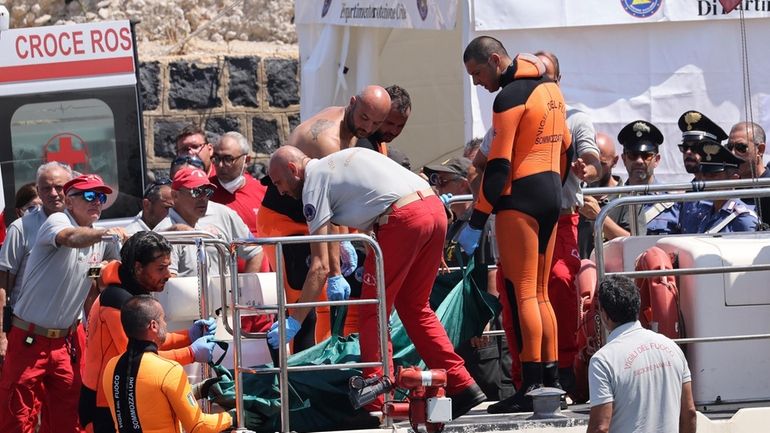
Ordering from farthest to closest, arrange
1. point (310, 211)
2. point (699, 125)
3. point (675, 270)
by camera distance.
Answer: point (699, 125) → point (310, 211) → point (675, 270)

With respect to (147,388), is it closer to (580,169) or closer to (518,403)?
(518,403)

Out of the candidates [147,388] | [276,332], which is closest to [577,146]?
[276,332]

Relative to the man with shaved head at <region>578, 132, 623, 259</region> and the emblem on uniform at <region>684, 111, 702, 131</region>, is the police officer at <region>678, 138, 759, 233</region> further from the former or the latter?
the emblem on uniform at <region>684, 111, 702, 131</region>

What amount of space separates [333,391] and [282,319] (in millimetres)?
652

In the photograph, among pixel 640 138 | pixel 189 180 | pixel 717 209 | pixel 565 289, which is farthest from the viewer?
pixel 640 138

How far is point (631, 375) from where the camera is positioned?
600 centimetres

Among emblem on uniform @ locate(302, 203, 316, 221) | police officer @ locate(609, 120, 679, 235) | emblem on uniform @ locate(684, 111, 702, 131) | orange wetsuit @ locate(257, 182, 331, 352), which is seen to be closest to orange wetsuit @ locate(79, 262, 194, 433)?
emblem on uniform @ locate(302, 203, 316, 221)

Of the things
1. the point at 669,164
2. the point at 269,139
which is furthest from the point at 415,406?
the point at 269,139

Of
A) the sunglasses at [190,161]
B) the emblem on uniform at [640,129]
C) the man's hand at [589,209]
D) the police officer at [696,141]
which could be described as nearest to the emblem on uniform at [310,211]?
the man's hand at [589,209]

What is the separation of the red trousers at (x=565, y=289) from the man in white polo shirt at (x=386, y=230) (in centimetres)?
78

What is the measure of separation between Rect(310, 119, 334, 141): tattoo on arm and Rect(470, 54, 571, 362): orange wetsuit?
1.10 metres

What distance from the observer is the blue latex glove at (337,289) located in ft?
23.2

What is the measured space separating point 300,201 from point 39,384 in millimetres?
1988

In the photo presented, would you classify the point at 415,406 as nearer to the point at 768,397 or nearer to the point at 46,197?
the point at 768,397
